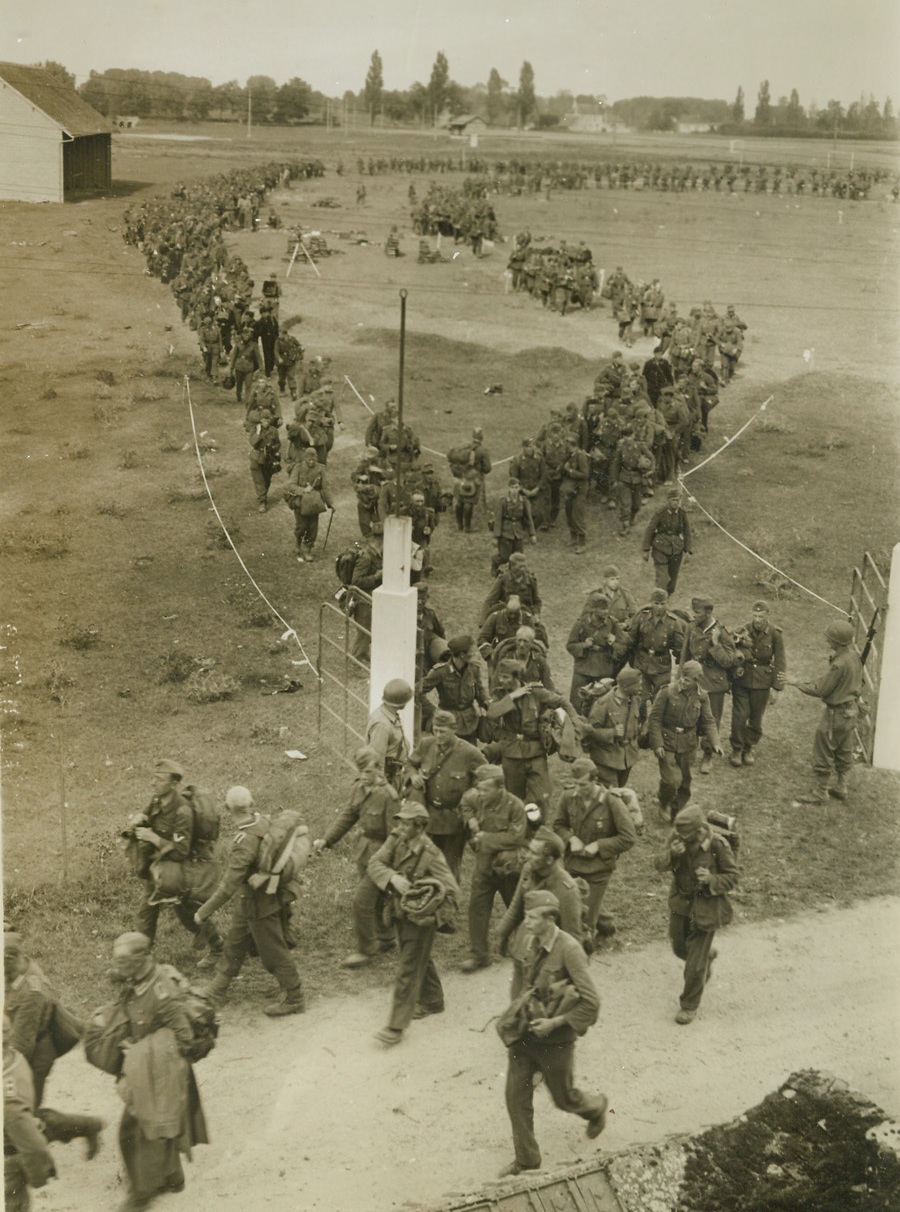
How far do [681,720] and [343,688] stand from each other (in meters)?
4.00

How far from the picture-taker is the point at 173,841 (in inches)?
373

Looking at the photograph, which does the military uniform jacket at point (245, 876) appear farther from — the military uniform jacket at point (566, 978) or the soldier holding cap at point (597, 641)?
the soldier holding cap at point (597, 641)

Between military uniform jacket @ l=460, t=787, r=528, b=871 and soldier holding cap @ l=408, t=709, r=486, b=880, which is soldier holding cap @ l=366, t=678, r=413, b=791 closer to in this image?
soldier holding cap @ l=408, t=709, r=486, b=880

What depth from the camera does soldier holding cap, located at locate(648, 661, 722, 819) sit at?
1174 cm

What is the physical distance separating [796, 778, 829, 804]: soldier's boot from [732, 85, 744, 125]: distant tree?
18.7 metres

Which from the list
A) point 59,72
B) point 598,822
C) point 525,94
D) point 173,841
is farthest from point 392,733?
point 525,94

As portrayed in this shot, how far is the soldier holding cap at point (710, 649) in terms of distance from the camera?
1297 centimetres

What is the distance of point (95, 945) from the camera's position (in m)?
10.1

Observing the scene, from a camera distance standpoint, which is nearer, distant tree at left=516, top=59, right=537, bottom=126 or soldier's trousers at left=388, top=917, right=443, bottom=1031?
soldier's trousers at left=388, top=917, right=443, bottom=1031

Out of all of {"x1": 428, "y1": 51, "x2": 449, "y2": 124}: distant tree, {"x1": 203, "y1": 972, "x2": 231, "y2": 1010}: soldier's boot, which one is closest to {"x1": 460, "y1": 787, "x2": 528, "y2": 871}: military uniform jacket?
{"x1": 203, "y1": 972, "x2": 231, "y2": 1010}: soldier's boot

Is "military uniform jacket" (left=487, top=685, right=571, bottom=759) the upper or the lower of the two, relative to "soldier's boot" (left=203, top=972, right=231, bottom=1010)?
upper

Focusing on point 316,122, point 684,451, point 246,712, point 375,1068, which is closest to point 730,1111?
point 375,1068

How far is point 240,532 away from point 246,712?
5.40m

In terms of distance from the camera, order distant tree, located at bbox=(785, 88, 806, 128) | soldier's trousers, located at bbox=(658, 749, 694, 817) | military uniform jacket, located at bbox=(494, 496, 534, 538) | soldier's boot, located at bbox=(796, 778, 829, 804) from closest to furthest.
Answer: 1. soldier's trousers, located at bbox=(658, 749, 694, 817)
2. soldier's boot, located at bbox=(796, 778, 829, 804)
3. military uniform jacket, located at bbox=(494, 496, 534, 538)
4. distant tree, located at bbox=(785, 88, 806, 128)
